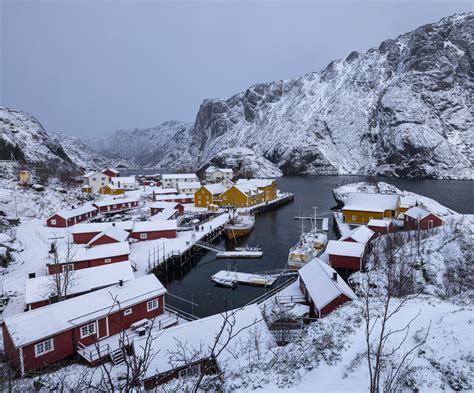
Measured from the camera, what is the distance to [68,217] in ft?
143

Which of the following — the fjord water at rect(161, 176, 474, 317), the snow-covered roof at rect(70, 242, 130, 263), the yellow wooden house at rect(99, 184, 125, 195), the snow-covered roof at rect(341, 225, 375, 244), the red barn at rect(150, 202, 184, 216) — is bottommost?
the fjord water at rect(161, 176, 474, 317)

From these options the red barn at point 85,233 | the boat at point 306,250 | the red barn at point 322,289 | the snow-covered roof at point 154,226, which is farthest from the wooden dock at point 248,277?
the red barn at point 85,233

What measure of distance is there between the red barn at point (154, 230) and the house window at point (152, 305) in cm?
1795

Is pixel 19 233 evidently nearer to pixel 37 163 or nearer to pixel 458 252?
pixel 458 252

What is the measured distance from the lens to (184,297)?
2636 cm

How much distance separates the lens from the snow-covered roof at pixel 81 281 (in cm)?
2047

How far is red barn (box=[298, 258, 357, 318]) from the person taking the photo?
19125mm

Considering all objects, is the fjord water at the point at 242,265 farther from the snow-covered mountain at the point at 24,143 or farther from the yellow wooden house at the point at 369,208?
the snow-covered mountain at the point at 24,143

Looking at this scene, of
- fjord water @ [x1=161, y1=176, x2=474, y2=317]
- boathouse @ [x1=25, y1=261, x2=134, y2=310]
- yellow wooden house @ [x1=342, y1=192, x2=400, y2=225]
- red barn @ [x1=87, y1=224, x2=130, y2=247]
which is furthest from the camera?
yellow wooden house @ [x1=342, y1=192, x2=400, y2=225]

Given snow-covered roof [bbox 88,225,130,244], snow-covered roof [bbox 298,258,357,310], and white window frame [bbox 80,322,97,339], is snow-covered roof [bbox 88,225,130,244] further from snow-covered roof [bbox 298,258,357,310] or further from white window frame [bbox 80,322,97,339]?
snow-covered roof [bbox 298,258,357,310]

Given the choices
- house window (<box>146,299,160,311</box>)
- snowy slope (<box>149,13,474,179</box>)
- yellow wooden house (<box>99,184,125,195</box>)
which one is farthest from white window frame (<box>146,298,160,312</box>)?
snowy slope (<box>149,13,474,179</box>)

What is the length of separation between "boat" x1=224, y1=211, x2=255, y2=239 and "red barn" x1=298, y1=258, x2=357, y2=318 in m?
20.4

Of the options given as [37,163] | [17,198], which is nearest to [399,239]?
[17,198]

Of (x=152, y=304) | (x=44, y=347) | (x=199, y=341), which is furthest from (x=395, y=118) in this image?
(x=44, y=347)
